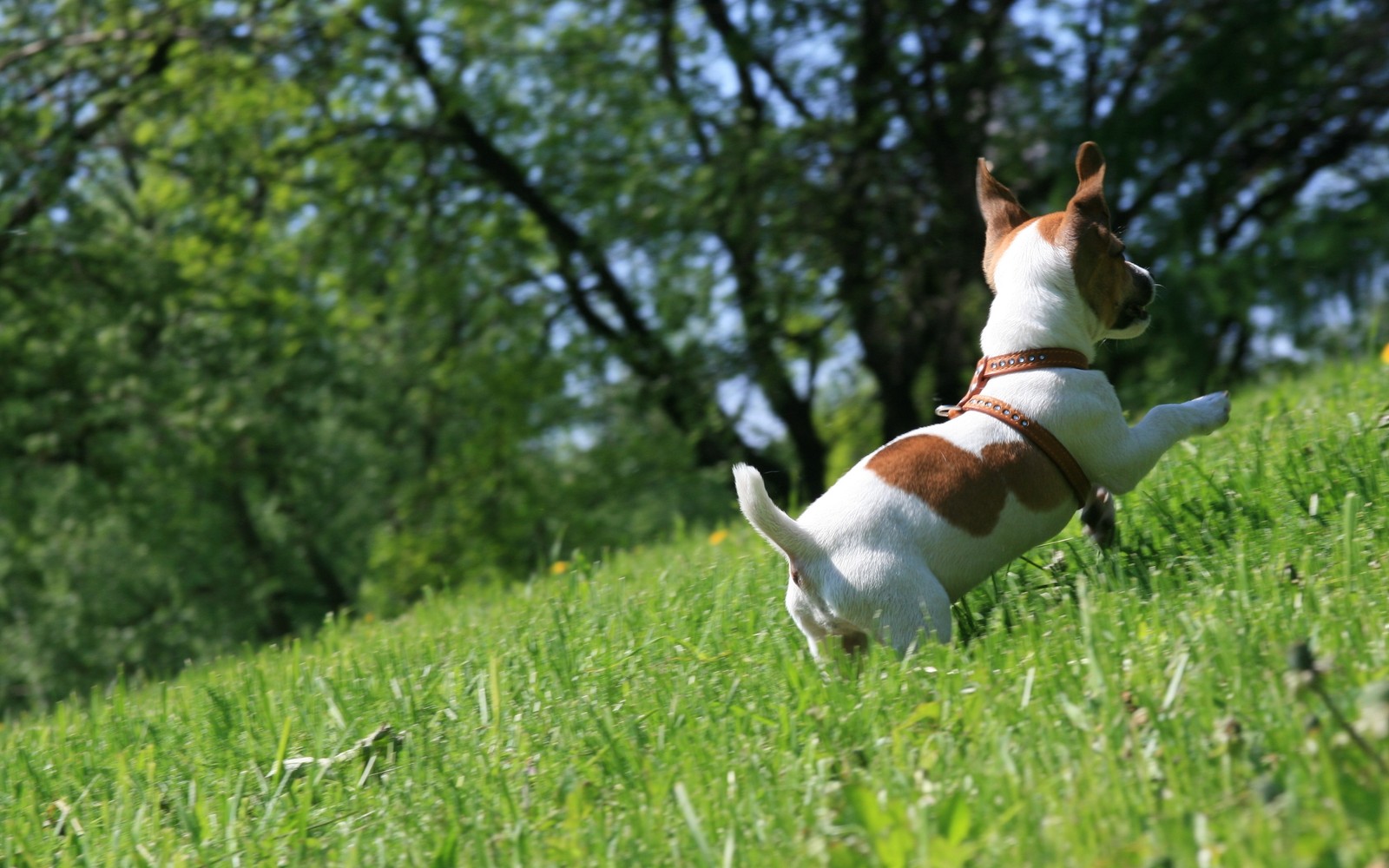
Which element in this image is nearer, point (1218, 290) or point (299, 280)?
point (1218, 290)

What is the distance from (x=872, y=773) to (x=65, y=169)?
13.1 meters

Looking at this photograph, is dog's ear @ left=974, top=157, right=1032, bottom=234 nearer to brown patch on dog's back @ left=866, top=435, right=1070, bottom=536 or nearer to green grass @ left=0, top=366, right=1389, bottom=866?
brown patch on dog's back @ left=866, top=435, right=1070, bottom=536

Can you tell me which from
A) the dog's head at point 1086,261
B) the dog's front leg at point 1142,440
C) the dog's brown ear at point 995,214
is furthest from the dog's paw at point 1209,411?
the dog's brown ear at point 995,214

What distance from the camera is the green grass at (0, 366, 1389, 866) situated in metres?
2.21

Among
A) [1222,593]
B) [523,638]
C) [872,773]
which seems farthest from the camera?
[523,638]

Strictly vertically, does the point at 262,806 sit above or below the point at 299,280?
below

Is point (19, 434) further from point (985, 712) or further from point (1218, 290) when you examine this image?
point (985, 712)

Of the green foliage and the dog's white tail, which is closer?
the dog's white tail

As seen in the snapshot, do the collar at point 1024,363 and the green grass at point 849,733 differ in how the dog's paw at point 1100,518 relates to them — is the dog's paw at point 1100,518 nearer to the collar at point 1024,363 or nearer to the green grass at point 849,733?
the green grass at point 849,733

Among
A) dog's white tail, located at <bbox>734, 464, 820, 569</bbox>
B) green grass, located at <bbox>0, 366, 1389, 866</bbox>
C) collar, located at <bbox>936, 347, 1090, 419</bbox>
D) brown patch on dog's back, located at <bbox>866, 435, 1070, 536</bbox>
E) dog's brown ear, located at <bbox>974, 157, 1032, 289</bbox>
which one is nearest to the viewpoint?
green grass, located at <bbox>0, 366, 1389, 866</bbox>

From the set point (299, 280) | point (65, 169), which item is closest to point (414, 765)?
point (65, 169)

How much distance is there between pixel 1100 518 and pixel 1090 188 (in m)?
0.97

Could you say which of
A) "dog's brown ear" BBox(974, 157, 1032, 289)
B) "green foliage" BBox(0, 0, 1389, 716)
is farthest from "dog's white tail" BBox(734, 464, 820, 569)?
"green foliage" BBox(0, 0, 1389, 716)

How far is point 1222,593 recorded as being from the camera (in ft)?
10.1
